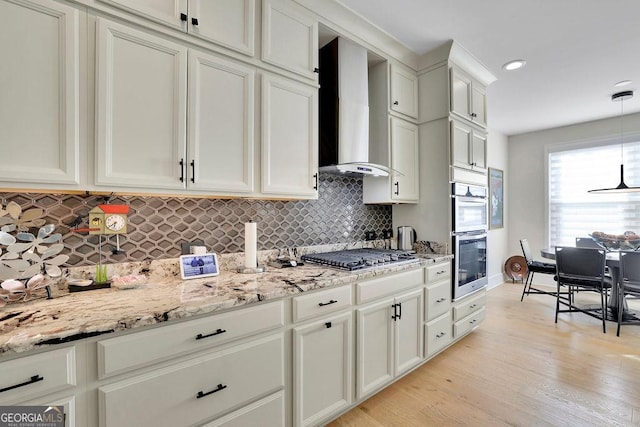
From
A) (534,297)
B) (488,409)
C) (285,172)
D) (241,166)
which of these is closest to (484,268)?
(488,409)

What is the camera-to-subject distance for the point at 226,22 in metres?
1.67

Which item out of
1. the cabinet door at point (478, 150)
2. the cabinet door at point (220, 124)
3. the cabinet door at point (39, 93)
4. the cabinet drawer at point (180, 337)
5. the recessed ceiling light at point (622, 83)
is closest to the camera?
the cabinet drawer at point (180, 337)

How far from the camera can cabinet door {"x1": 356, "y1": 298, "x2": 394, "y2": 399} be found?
1.92 meters

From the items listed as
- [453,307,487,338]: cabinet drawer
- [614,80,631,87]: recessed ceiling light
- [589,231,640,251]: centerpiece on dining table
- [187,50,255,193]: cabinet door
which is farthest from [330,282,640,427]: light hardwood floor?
[614,80,631,87]: recessed ceiling light

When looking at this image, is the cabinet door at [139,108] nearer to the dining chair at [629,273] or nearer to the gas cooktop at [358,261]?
the gas cooktop at [358,261]

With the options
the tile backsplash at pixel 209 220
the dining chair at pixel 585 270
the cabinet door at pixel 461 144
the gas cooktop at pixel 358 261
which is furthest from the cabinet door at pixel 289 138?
the dining chair at pixel 585 270

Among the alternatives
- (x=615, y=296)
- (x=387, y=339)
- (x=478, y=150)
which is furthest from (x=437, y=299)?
(x=615, y=296)

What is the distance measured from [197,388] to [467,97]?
129 inches

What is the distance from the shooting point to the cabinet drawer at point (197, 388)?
1.06 metres

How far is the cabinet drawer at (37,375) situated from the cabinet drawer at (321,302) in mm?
904

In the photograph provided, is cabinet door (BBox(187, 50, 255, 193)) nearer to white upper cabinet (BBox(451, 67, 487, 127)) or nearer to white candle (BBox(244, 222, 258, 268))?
white candle (BBox(244, 222, 258, 268))

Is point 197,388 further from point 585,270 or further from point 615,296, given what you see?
point 615,296

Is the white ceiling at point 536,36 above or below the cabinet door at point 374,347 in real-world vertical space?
above

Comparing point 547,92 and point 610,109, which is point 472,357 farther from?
point 610,109
